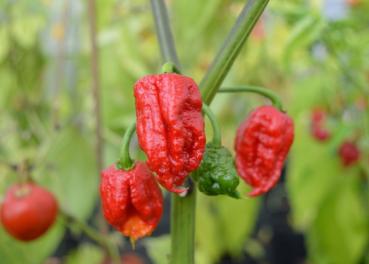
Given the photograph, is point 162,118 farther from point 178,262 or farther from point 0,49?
point 0,49

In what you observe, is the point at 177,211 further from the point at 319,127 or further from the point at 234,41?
the point at 319,127

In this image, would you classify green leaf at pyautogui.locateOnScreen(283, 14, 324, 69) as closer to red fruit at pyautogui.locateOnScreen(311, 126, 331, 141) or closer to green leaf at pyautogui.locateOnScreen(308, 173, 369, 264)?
red fruit at pyautogui.locateOnScreen(311, 126, 331, 141)

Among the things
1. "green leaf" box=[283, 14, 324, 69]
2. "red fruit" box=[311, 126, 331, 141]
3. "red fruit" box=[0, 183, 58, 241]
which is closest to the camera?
"red fruit" box=[0, 183, 58, 241]

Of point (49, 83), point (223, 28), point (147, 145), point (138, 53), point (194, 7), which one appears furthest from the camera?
point (49, 83)

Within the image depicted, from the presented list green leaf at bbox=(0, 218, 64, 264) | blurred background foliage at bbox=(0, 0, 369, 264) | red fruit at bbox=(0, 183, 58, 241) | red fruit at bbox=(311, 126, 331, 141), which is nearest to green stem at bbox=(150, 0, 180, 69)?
red fruit at bbox=(0, 183, 58, 241)

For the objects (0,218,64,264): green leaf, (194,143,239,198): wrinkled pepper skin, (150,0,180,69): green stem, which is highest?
(150,0,180,69): green stem

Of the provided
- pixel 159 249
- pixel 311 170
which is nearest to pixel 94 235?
pixel 159 249

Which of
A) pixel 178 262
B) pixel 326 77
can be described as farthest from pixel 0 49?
pixel 178 262
